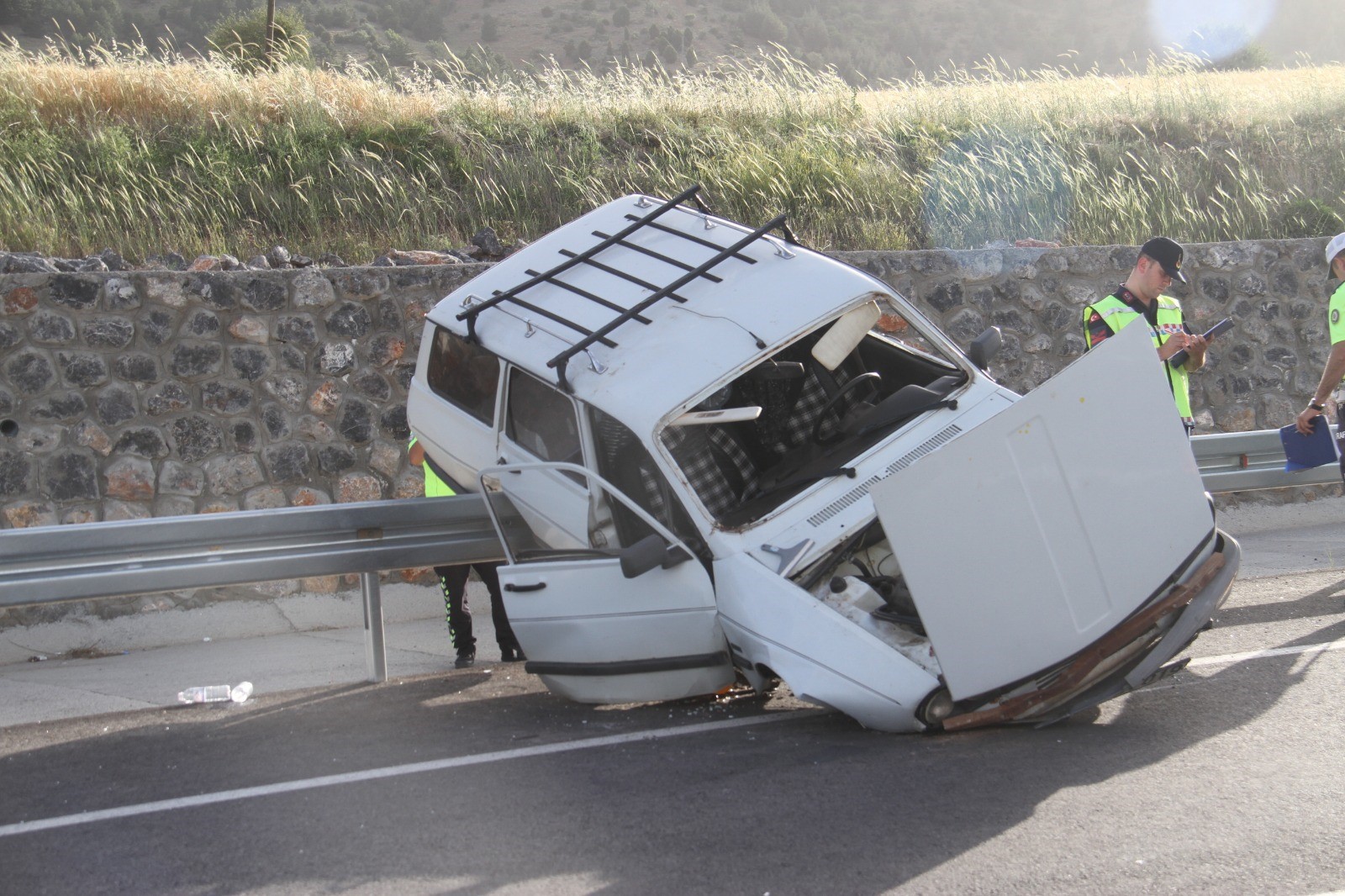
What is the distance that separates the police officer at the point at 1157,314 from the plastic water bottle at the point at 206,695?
203 inches

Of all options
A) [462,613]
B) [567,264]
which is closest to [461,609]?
[462,613]

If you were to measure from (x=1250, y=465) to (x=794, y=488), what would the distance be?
12.3ft

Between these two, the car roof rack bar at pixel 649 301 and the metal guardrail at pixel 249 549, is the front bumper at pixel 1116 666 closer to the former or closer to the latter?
the car roof rack bar at pixel 649 301

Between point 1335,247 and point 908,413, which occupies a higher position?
point 908,413

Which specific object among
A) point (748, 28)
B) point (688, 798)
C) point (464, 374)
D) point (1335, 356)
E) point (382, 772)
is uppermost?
point (748, 28)

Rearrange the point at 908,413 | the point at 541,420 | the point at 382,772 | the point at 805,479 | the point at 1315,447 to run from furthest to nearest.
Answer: the point at 1315,447 → the point at 541,420 → the point at 908,413 → the point at 805,479 → the point at 382,772

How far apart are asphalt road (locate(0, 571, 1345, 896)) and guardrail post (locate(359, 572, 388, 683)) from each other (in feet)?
1.59

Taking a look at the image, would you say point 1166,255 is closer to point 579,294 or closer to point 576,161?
point 579,294

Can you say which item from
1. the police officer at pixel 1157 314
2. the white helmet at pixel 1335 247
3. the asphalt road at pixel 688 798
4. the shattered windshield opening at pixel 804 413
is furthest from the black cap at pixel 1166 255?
the asphalt road at pixel 688 798

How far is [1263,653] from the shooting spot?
20.1ft

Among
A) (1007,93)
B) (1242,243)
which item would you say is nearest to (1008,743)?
(1242,243)

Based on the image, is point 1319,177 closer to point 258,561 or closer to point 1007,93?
point 1007,93

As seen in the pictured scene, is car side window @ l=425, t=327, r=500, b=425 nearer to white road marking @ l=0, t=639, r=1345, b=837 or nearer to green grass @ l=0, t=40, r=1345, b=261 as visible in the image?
white road marking @ l=0, t=639, r=1345, b=837

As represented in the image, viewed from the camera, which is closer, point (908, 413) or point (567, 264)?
point (908, 413)
